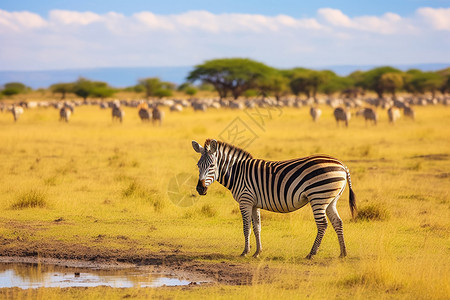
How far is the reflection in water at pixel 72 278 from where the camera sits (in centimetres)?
657

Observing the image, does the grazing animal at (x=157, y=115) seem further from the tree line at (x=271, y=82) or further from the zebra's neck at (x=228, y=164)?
the tree line at (x=271, y=82)

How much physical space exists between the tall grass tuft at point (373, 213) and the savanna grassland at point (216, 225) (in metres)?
0.02

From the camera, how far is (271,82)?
252 ft

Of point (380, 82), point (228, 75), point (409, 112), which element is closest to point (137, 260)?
point (409, 112)

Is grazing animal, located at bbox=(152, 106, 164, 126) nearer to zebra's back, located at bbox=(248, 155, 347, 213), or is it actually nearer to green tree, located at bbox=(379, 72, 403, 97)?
zebra's back, located at bbox=(248, 155, 347, 213)

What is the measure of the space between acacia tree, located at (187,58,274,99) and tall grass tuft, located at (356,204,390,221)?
6175cm

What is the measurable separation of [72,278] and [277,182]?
8.94 ft

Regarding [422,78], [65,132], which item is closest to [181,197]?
[65,132]

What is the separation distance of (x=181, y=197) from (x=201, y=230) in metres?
3.08

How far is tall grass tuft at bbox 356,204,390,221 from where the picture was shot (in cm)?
1010

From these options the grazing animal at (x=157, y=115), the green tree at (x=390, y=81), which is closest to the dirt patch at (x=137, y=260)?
the grazing animal at (x=157, y=115)

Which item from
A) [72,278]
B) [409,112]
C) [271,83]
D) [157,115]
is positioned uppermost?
[271,83]

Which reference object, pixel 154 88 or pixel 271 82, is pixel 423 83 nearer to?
pixel 271 82

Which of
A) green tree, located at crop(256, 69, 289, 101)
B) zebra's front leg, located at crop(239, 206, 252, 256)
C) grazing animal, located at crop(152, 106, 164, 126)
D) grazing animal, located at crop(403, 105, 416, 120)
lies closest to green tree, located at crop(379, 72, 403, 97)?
green tree, located at crop(256, 69, 289, 101)
